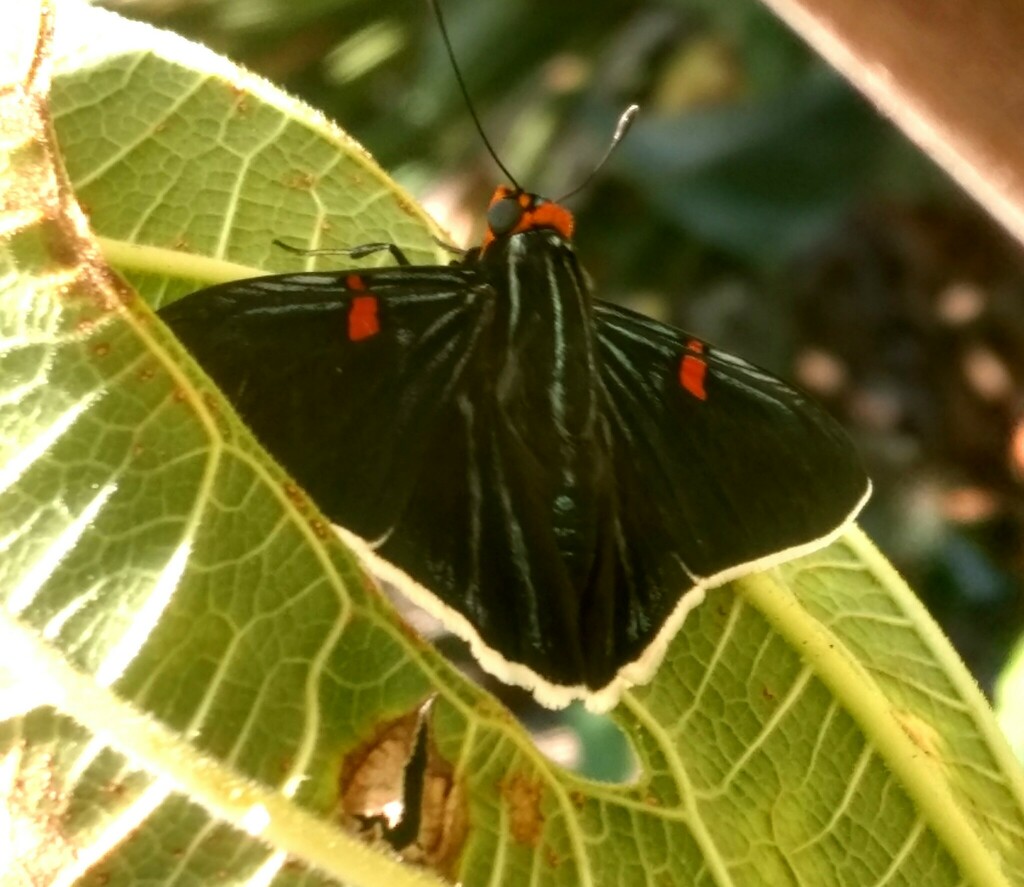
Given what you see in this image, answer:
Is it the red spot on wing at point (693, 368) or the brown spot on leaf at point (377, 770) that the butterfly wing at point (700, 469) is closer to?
the red spot on wing at point (693, 368)

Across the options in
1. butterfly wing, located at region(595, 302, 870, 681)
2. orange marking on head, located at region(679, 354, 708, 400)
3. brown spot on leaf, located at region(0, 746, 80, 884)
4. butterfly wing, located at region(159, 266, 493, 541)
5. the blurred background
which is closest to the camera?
brown spot on leaf, located at region(0, 746, 80, 884)

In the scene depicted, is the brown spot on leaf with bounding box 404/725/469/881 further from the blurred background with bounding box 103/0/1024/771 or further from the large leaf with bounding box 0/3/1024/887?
the blurred background with bounding box 103/0/1024/771

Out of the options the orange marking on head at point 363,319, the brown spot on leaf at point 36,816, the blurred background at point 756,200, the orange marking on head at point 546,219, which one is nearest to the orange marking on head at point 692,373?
the orange marking on head at point 546,219

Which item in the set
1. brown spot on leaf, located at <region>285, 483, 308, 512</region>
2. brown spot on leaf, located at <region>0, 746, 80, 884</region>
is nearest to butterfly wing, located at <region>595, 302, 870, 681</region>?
brown spot on leaf, located at <region>285, 483, 308, 512</region>

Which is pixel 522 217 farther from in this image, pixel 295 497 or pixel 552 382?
pixel 295 497

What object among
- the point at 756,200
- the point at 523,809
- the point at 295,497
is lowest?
the point at 523,809

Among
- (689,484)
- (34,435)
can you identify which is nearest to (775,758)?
(689,484)

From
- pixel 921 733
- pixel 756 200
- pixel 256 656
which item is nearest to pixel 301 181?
pixel 256 656
